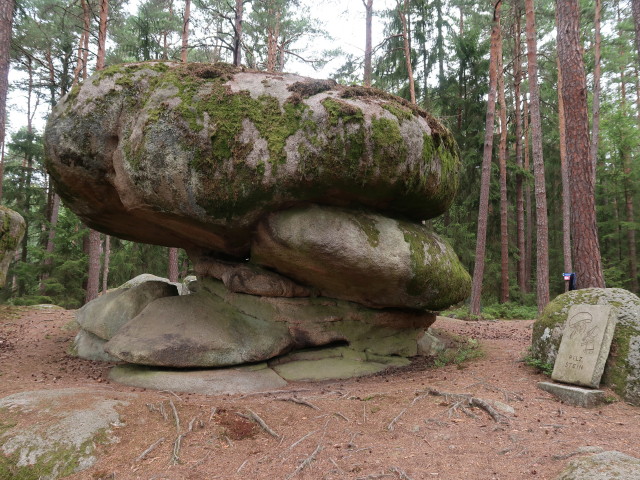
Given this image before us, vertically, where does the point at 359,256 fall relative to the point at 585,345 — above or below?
above

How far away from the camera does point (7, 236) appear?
29.2 feet

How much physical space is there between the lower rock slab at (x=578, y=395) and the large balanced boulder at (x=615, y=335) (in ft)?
1.33

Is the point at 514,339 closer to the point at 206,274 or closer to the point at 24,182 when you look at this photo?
the point at 206,274

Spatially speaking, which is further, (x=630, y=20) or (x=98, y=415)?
(x=630, y=20)

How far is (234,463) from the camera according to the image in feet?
11.3

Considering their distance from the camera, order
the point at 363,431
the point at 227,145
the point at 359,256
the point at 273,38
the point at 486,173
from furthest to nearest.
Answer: the point at 273,38 < the point at 486,173 < the point at 359,256 < the point at 227,145 < the point at 363,431

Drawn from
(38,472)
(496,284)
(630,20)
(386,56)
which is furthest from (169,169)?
(630,20)

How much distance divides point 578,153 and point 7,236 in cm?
1208

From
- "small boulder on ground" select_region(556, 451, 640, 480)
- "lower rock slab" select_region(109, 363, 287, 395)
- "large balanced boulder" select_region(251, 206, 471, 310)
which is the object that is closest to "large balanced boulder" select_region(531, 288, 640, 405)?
"large balanced boulder" select_region(251, 206, 471, 310)

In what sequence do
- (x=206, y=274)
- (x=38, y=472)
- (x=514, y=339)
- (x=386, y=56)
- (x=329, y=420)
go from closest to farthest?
(x=38, y=472) < (x=329, y=420) < (x=206, y=274) < (x=514, y=339) < (x=386, y=56)

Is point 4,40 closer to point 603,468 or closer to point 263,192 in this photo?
point 263,192

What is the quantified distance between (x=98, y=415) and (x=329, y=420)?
231 centimetres

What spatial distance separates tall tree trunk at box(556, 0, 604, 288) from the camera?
24.6ft

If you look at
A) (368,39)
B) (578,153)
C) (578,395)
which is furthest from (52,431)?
(368,39)
